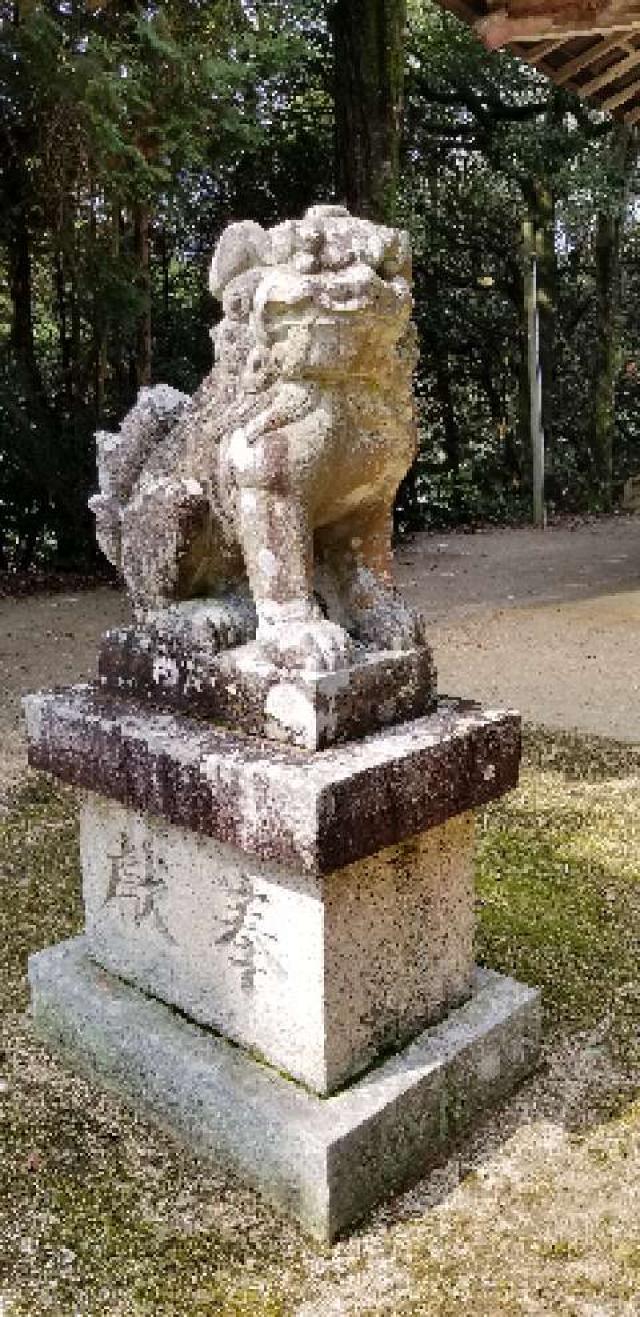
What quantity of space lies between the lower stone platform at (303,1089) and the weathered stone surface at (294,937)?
47 mm

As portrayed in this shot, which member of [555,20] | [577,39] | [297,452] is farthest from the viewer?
[577,39]

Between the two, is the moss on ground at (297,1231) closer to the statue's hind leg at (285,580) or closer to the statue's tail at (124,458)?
the statue's hind leg at (285,580)

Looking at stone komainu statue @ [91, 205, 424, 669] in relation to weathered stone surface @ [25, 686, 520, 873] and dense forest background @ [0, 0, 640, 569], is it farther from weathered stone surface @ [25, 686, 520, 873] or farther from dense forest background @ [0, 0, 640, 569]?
dense forest background @ [0, 0, 640, 569]

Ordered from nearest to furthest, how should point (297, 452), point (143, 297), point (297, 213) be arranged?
point (297, 452) → point (143, 297) → point (297, 213)

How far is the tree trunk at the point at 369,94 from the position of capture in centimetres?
802

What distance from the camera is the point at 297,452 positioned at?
76.4 inches

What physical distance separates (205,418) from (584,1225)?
1569 millimetres

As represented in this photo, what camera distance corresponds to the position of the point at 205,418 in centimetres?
218

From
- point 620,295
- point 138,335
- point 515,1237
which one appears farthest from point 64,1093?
point 620,295

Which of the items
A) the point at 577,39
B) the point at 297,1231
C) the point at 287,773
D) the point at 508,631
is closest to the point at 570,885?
the point at 297,1231

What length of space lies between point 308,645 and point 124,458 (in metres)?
0.77

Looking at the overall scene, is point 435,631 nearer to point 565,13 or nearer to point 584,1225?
point 565,13

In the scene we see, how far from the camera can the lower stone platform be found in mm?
1903

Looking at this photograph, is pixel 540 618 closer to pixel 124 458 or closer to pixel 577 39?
pixel 577 39
